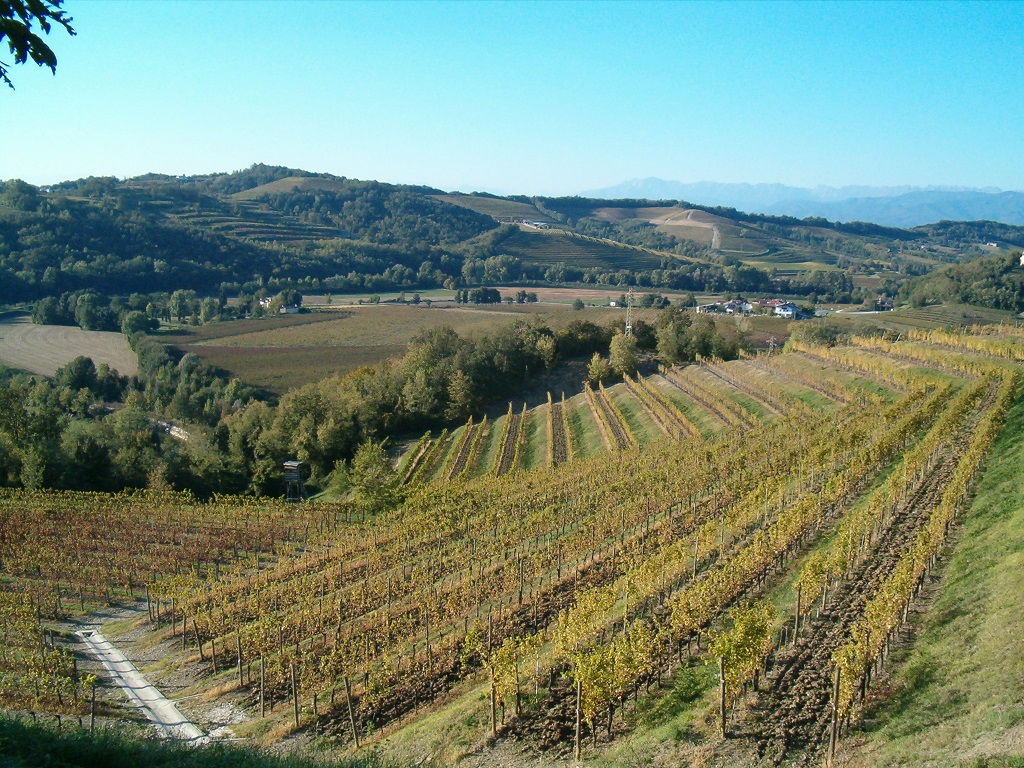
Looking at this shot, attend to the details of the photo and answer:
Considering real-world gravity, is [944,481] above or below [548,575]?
above

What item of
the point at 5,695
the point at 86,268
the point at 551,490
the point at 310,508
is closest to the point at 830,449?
the point at 551,490

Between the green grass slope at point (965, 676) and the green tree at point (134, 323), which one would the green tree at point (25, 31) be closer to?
the green grass slope at point (965, 676)

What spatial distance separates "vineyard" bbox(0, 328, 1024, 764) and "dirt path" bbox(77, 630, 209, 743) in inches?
40.8

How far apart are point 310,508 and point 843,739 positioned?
3303cm

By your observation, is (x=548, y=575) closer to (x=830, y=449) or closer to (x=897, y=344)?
(x=830, y=449)

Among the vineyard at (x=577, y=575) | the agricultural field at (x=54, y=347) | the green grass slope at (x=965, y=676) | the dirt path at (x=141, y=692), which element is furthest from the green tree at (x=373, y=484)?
the agricultural field at (x=54, y=347)

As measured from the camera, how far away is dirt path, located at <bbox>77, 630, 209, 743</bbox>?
17625mm

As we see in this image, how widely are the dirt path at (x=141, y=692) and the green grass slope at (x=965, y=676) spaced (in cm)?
1377

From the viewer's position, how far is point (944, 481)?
2720cm

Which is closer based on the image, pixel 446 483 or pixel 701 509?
pixel 701 509

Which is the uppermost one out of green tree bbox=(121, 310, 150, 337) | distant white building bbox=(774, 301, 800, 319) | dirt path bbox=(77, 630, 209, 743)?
distant white building bbox=(774, 301, 800, 319)

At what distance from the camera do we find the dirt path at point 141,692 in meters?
17.6

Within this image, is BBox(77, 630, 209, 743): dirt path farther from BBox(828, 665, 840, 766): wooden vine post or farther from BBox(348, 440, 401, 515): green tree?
BBox(348, 440, 401, 515): green tree

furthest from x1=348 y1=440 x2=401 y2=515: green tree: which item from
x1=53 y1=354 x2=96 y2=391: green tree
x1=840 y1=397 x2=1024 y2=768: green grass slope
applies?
x1=53 y1=354 x2=96 y2=391: green tree
